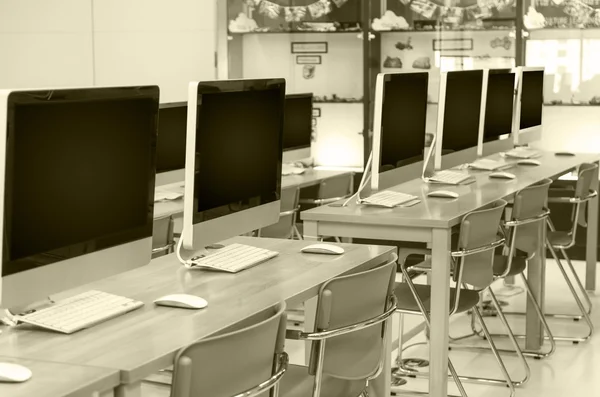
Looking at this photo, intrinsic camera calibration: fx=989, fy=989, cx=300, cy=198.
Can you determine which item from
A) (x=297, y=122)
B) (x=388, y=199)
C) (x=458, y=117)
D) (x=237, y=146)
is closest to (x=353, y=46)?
(x=297, y=122)

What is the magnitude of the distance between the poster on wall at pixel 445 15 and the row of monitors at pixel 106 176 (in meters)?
4.38

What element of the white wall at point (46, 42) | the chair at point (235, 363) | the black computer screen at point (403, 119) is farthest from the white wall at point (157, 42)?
the chair at point (235, 363)

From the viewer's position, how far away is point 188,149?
2857mm

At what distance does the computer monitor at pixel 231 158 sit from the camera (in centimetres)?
288

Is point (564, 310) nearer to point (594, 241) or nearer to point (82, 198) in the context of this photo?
point (594, 241)

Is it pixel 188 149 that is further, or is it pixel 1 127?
pixel 188 149

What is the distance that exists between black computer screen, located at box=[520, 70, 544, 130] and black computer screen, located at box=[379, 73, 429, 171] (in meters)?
1.77

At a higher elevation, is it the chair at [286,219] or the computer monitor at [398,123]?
the computer monitor at [398,123]

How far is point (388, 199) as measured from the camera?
167 inches

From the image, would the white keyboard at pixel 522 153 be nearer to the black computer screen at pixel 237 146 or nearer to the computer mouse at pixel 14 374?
the black computer screen at pixel 237 146

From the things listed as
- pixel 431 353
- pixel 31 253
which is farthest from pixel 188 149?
pixel 431 353

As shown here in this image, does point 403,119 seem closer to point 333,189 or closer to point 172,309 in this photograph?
point 333,189

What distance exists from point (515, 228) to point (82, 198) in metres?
2.63

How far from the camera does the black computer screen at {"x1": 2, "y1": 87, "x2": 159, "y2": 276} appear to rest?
2.14m
